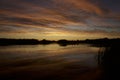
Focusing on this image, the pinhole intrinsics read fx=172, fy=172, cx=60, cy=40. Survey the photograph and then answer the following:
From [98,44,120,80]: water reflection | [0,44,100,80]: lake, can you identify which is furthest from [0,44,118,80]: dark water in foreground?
[98,44,120,80]: water reflection

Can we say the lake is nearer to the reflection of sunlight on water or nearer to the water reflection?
the reflection of sunlight on water

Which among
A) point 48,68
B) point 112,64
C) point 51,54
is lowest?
point 48,68

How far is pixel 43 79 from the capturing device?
14367 mm

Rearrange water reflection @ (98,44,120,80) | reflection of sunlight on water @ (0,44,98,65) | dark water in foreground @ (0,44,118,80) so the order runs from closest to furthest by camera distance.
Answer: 1. water reflection @ (98,44,120,80)
2. dark water in foreground @ (0,44,118,80)
3. reflection of sunlight on water @ (0,44,98,65)

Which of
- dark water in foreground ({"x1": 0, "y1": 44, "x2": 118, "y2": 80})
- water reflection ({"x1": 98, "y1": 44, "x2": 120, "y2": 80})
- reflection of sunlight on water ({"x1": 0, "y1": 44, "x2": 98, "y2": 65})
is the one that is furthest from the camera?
reflection of sunlight on water ({"x1": 0, "y1": 44, "x2": 98, "y2": 65})

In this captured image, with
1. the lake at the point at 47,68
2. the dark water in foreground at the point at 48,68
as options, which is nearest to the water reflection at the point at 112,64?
the dark water in foreground at the point at 48,68

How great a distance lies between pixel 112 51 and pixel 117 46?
1002 mm

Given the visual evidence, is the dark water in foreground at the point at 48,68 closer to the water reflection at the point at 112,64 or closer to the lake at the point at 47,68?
the lake at the point at 47,68

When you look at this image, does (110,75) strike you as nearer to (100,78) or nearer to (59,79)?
(100,78)

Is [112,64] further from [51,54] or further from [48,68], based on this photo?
[51,54]

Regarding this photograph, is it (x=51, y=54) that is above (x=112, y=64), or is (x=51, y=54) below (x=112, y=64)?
below

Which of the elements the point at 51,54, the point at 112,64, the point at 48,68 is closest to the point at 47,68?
the point at 48,68

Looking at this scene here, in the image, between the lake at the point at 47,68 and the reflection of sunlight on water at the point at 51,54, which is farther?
the reflection of sunlight on water at the point at 51,54

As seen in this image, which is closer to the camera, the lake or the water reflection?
the water reflection
